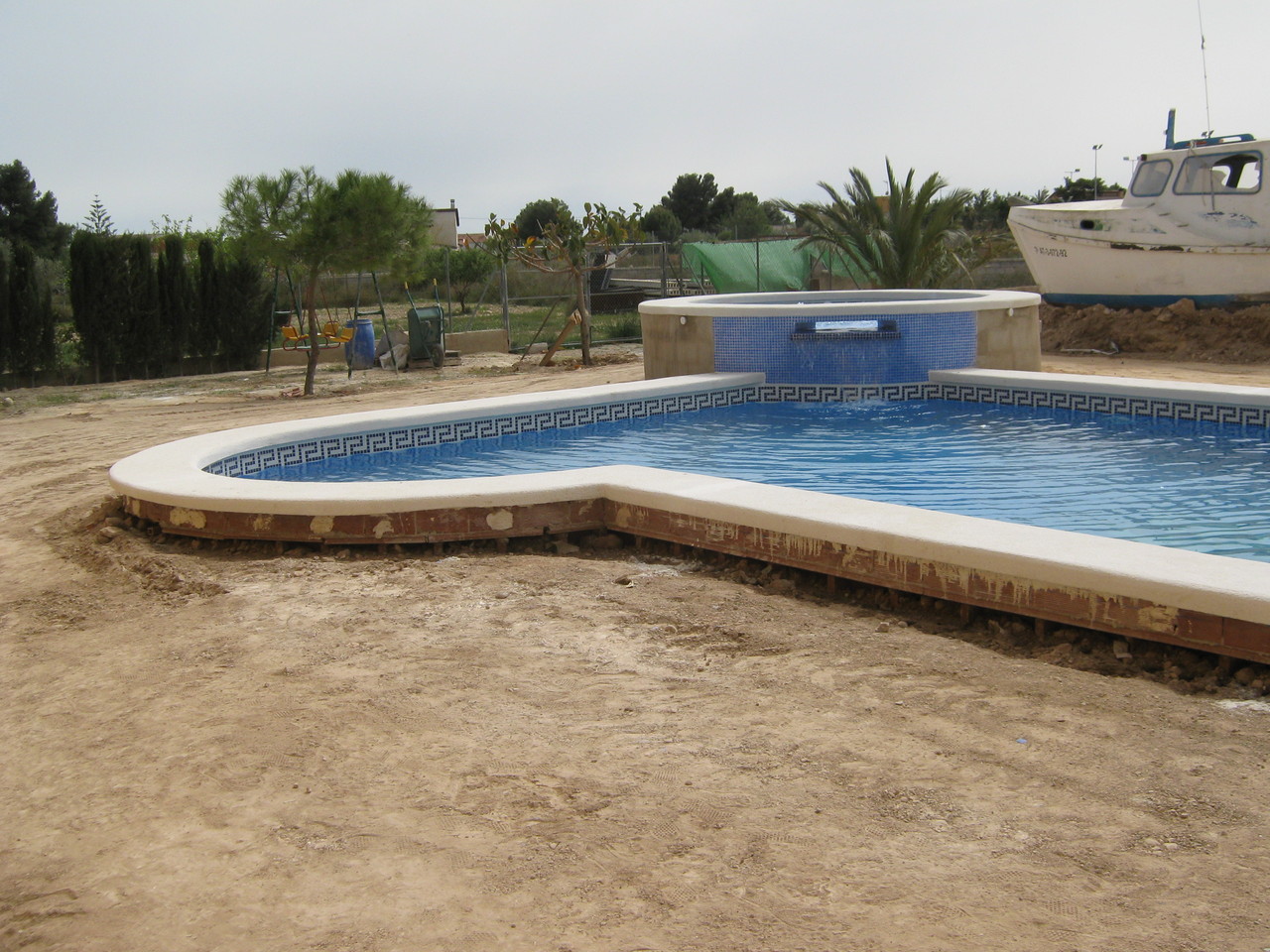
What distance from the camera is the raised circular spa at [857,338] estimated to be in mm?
11867

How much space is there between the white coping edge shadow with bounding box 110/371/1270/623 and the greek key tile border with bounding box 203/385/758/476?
11cm

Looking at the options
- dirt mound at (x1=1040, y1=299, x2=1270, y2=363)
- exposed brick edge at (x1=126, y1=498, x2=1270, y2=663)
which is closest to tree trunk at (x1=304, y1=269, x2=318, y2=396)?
exposed brick edge at (x1=126, y1=498, x2=1270, y2=663)

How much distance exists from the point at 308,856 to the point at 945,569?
9.55ft

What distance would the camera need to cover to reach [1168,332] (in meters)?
17.1

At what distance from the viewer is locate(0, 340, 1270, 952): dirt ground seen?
2756 millimetres

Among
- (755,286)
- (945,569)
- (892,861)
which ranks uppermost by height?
(755,286)

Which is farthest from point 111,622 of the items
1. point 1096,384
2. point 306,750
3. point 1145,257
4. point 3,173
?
point 3,173

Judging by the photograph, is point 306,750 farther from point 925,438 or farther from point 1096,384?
point 1096,384

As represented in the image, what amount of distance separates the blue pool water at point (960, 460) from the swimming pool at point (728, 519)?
222 mm

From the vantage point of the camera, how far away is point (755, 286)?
23.5 m

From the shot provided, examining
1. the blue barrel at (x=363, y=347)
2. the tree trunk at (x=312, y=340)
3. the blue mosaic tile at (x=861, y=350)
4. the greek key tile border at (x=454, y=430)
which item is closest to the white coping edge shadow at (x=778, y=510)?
the greek key tile border at (x=454, y=430)

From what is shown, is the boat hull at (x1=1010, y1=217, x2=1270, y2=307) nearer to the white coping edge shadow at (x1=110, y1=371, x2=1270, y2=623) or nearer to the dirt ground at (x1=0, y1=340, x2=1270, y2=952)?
the white coping edge shadow at (x1=110, y1=371, x2=1270, y2=623)

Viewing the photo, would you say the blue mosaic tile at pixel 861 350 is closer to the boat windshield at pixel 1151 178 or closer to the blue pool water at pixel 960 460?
the blue pool water at pixel 960 460

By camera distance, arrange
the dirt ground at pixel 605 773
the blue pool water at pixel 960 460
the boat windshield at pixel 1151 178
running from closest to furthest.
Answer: the dirt ground at pixel 605 773
the blue pool water at pixel 960 460
the boat windshield at pixel 1151 178
